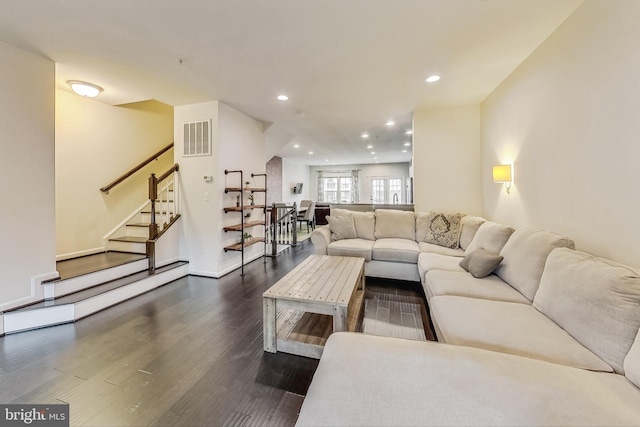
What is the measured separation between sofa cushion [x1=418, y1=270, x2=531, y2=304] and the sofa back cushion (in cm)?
31

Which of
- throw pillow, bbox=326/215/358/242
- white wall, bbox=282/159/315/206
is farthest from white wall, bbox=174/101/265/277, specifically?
white wall, bbox=282/159/315/206

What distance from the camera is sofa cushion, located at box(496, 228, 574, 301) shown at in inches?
71.4

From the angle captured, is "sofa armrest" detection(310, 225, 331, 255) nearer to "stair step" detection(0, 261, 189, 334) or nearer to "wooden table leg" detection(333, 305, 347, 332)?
"wooden table leg" detection(333, 305, 347, 332)

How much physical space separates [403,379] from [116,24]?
10.4ft

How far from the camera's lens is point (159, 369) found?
1802mm

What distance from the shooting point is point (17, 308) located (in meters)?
2.32

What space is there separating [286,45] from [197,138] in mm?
2290

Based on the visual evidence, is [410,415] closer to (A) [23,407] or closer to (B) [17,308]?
(A) [23,407]

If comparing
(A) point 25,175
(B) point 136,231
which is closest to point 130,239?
(B) point 136,231

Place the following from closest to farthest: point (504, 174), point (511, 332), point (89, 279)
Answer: point (511, 332) → point (89, 279) → point (504, 174)

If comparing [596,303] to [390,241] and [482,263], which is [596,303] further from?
[390,241]


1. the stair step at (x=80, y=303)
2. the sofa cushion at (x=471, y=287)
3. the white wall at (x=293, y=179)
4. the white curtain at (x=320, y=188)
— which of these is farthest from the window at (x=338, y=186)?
the sofa cushion at (x=471, y=287)

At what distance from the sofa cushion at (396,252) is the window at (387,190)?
7691 mm

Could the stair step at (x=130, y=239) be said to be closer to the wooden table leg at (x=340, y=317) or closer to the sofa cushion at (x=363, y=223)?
the sofa cushion at (x=363, y=223)
